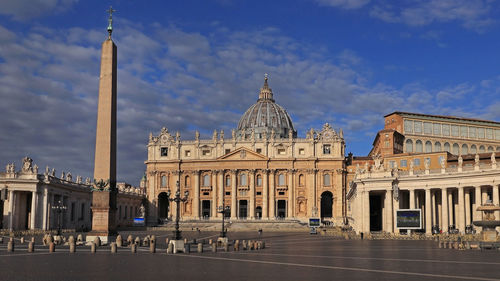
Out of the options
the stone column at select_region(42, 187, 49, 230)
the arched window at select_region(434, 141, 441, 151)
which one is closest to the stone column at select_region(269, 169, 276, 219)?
the arched window at select_region(434, 141, 441, 151)

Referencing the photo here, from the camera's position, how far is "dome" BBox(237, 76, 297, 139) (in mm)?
125875

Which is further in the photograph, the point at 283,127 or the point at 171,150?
the point at 283,127

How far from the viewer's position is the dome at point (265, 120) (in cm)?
12588

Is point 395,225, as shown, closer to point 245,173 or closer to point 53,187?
point 53,187

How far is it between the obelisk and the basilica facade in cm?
6785

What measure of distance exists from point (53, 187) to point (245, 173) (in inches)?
1721

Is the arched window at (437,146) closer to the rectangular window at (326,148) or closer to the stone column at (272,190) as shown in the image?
the rectangular window at (326,148)

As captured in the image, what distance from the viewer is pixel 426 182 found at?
52188mm

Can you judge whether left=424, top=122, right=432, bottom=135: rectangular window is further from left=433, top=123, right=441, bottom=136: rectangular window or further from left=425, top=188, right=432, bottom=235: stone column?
left=425, top=188, right=432, bottom=235: stone column

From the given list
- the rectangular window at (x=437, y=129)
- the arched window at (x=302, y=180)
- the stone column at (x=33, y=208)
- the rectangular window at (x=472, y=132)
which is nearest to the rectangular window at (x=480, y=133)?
the rectangular window at (x=472, y=132)

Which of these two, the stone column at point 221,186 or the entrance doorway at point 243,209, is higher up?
the stone column at point 221,186

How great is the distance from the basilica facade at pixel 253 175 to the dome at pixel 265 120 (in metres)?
23.1

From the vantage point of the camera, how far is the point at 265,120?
127562 millimetres

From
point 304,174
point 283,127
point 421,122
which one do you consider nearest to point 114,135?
point 421,122
